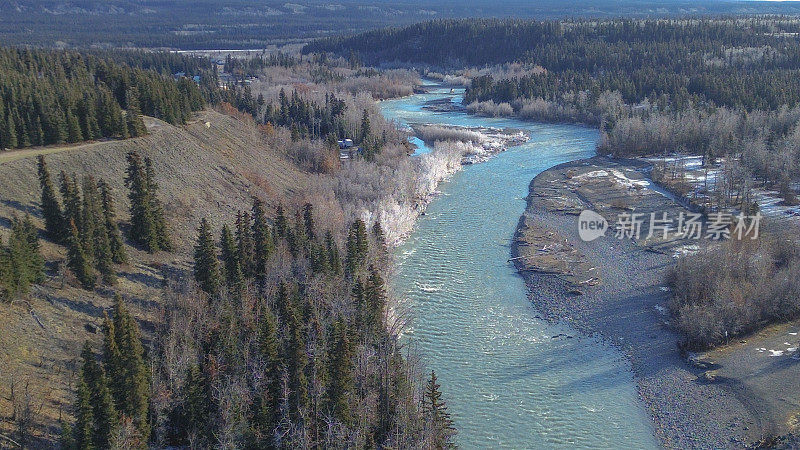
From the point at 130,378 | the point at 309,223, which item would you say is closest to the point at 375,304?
the point at 309,223

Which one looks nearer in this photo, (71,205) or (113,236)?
(71,205)

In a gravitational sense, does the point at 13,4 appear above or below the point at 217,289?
above

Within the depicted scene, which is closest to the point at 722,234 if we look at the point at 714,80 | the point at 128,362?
the point at 128,362

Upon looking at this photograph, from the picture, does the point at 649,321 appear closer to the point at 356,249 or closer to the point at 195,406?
the point at 356,249

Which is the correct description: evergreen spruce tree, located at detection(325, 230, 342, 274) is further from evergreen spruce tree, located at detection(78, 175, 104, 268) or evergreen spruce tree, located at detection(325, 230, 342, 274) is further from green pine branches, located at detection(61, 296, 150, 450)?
green pine branches, located at detection(61, 296, 150, 450)

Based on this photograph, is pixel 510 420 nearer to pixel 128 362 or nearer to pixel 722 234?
pixel 128 362

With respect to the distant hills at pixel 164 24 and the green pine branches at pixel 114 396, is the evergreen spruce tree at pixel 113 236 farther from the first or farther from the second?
the distant hills at pixel 164 24
